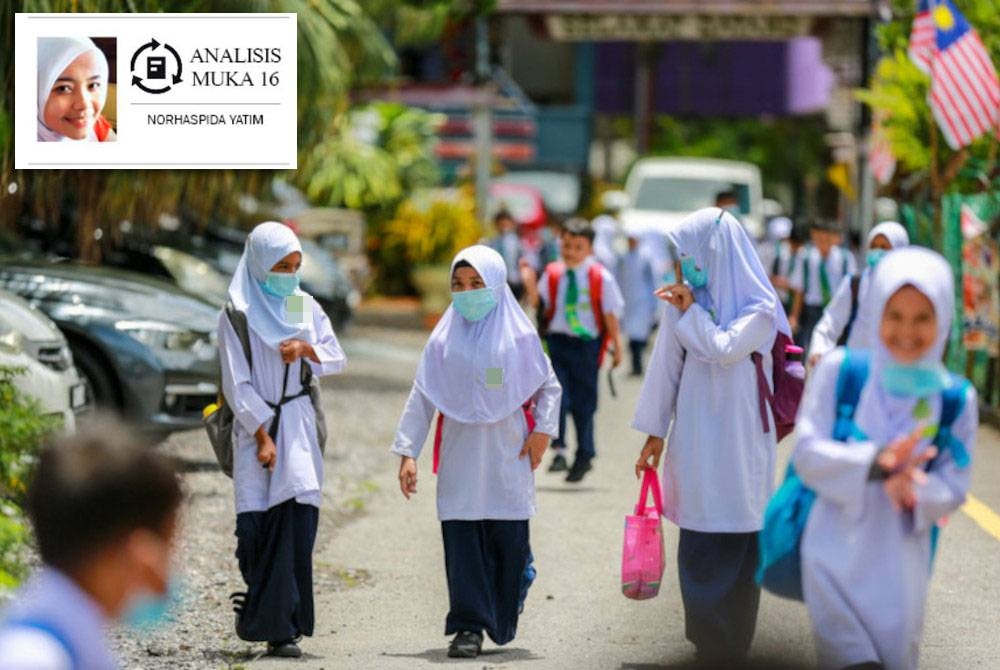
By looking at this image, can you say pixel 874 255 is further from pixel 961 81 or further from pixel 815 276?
pixel 815 276

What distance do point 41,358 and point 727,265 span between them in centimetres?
500

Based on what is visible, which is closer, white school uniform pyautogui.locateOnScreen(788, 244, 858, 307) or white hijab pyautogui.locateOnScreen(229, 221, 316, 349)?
white hijab pyautogui.locateOnScreen(229, 221, 316, 349)

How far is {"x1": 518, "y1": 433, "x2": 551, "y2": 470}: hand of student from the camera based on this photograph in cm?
827

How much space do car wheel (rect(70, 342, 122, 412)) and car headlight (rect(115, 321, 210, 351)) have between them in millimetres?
249

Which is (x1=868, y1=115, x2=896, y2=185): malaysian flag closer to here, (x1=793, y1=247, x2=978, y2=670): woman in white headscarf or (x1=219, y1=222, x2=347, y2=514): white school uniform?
(x1=219, y1=222, x2=347, y2=514): white school uniform

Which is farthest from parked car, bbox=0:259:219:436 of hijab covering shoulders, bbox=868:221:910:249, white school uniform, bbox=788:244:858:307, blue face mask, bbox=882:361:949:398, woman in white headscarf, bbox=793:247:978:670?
blue face mask, bbox=882:361:949:398

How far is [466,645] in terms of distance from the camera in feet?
26.5

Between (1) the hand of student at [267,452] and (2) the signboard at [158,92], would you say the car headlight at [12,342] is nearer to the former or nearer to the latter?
(2) the signboard at [158,92]

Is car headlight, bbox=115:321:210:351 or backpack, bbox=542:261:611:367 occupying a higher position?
backpack, bbox=542:261:611:367

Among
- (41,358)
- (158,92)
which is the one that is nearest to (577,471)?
(41,358)

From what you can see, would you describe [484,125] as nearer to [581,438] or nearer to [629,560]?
[581,438]

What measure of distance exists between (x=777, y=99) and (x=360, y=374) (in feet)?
96.6

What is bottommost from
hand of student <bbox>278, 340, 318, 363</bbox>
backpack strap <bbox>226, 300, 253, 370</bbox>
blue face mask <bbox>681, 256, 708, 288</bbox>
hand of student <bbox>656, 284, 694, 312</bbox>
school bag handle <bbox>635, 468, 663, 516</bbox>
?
school bag handle <bbox>635, 468, 663, 516</bbox>

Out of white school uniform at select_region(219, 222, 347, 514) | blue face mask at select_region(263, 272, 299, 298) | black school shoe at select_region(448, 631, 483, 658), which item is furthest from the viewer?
blue face mask at select_region(263, 272, 299, 298)
